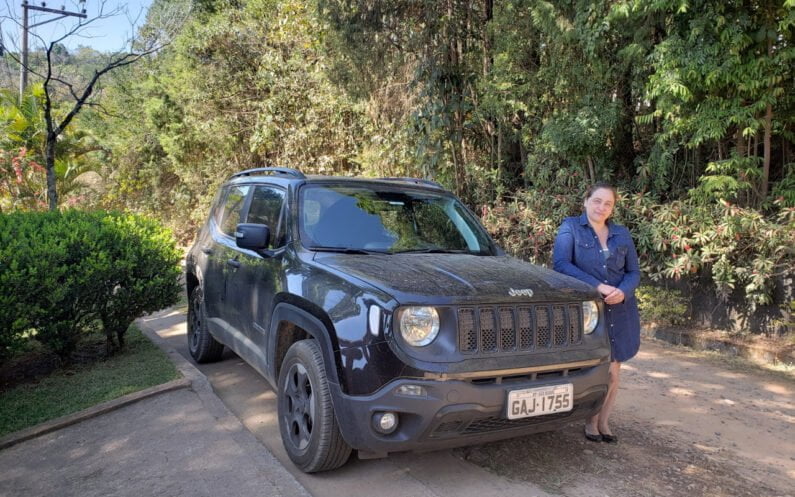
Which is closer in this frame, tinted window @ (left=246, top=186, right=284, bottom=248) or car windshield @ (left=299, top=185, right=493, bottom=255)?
car windshield @ (left=299, top=185, right=493, bottom=255)

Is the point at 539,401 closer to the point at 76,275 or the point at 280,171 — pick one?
the point at 280,171

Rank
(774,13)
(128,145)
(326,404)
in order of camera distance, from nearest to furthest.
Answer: (326,404), (774,13), (128,145)

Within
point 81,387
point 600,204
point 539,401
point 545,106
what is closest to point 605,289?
point 600,204

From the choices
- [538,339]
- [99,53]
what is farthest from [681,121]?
[99,53]

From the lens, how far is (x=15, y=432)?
13.8 ft

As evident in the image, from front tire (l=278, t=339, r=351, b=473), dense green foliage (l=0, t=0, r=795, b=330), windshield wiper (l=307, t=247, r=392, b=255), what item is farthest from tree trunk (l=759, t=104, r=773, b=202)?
front tire (l=278, t=339, r=351, b=473)

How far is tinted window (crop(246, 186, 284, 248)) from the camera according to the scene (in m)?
4.18

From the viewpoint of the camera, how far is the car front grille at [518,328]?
3018mm

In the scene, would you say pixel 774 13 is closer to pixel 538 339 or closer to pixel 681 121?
pixel 681 121

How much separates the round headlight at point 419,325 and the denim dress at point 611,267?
133 cm

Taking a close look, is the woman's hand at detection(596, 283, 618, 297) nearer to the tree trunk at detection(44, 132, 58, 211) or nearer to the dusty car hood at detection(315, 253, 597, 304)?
the dusty car hood at detection(315, 253, 597, 304)

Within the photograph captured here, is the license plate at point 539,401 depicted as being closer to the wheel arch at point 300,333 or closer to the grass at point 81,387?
the wheel arch at point 300,333

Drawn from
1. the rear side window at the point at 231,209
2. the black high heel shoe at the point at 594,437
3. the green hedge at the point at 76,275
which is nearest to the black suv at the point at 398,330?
the black high heel shoe at the point at 594,437

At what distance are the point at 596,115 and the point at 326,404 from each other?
5.84 meters
